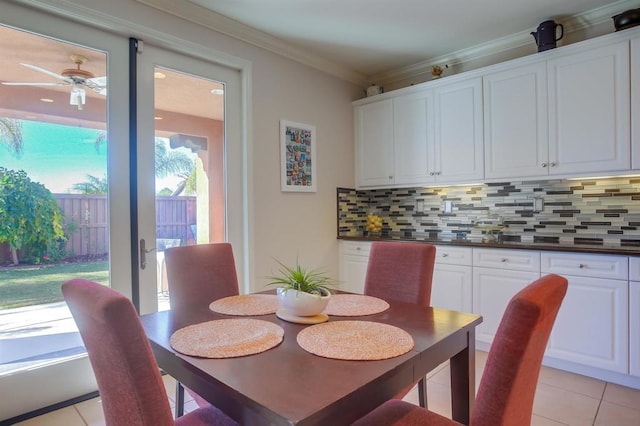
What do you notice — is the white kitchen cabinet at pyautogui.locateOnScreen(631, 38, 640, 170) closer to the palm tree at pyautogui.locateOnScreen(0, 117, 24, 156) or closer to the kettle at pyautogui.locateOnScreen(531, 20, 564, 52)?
the kettle at pyautogui.locateOnScreen(531, 20, 564, 52)

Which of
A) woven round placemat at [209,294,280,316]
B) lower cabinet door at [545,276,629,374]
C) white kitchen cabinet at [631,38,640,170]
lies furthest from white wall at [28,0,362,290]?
white kitchen cabinet at [631,38,640,170]

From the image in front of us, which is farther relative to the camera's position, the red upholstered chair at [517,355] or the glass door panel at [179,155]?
the glass door panel at [179,155]

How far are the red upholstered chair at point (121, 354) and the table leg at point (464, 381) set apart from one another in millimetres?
1075

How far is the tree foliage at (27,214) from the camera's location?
2084 mm

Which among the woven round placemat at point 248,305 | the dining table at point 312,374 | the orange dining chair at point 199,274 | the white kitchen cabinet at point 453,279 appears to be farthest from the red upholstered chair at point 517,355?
the white kitchen cabinet at point 453,279

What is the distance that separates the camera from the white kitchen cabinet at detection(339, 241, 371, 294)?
12.1ft

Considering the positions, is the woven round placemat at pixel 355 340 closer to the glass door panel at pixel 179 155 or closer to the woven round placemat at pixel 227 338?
the woven round placemat at pixel 227 338

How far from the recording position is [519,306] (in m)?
0.85

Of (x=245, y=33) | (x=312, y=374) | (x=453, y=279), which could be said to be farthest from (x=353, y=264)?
(x=312, y=374)

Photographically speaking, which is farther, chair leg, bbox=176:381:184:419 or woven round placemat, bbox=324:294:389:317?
chair leg, bbox=176:381:184:419

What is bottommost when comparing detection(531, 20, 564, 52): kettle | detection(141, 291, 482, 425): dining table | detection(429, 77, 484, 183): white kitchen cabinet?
detection(141, 291, 482, 425): dining table

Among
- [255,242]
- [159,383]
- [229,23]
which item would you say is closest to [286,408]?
[159,383]

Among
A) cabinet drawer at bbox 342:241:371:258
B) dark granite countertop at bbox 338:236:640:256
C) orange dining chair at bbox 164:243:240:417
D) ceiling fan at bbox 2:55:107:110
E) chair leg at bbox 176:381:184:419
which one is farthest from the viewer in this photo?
cabinet drawer at bbox 342:241:371:258

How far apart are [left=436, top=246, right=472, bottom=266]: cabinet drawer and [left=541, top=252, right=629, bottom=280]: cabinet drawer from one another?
21.2 inches
